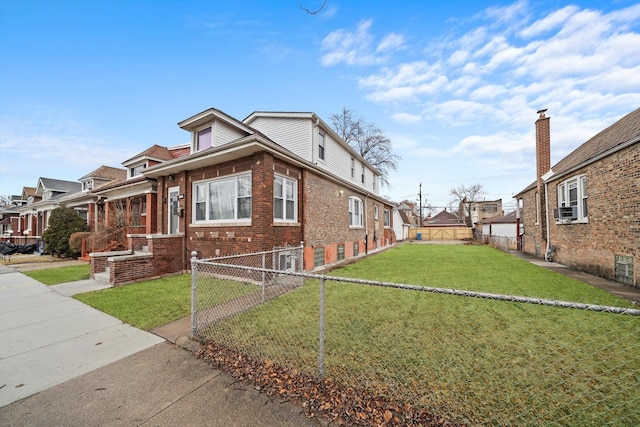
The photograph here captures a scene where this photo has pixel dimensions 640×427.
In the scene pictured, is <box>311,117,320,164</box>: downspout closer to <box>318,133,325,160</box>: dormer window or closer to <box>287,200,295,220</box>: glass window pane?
<box>318,133,325,160</box>: dormer window

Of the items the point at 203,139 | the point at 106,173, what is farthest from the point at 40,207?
the point at 203,139

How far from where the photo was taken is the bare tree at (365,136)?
2945 centimetres

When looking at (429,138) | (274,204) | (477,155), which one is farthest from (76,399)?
(477,155)

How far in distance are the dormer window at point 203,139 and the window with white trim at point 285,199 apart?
3.60m

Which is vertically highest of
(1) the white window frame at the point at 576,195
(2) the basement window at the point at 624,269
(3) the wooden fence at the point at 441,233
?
(1) the white window frame at the point at 576,195

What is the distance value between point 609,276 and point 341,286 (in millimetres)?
8996

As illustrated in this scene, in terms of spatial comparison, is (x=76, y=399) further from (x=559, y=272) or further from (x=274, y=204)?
(x=559, y=272)

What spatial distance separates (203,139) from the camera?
10336 millimetres

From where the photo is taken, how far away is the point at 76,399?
107 inches

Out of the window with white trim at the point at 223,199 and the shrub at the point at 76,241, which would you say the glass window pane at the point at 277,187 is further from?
the shrub at the point at 76,241

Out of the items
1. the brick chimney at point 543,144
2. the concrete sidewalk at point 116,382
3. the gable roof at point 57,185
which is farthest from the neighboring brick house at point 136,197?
the brick chimney at point 543,144

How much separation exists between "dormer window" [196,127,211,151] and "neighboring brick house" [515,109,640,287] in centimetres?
1361

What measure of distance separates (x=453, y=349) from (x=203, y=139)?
10767mm

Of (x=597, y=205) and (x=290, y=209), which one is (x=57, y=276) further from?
(x=597, y=205)
